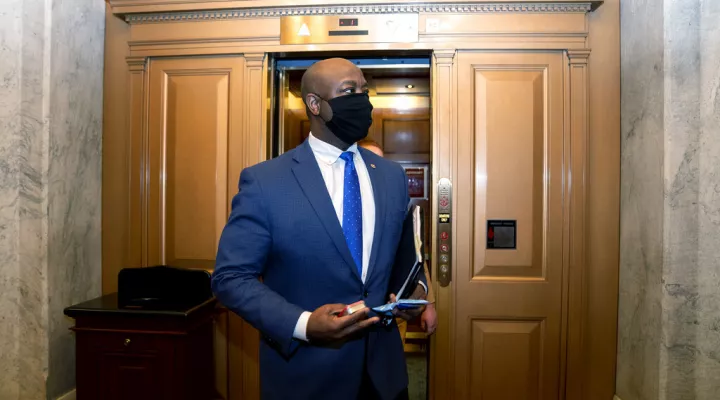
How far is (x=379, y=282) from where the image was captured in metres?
1.30

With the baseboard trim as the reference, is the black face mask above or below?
above

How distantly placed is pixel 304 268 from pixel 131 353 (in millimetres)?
1488

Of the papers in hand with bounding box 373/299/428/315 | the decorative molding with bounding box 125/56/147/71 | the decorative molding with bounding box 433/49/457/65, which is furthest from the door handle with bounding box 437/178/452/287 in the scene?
the decorative molding with bounding box 125/56/147/71

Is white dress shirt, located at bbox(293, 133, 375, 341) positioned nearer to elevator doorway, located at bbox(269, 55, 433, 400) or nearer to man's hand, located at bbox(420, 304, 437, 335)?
man's hand, located at bbox(420, 304, 437, 335)

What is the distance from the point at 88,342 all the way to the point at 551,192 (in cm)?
266

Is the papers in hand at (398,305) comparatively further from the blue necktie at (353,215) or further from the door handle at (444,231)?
the door handle at (444,231)

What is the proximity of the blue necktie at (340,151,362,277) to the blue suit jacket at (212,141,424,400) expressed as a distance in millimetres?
49

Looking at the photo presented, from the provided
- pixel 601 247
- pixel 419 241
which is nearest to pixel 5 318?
pixel 419 241

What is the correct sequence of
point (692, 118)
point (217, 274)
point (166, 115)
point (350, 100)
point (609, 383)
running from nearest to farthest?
point (217, 274)
point (350, 100)
point (692, 118)
point (609, 383)
point (166, 115)

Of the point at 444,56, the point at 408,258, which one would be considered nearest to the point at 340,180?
the point at 408,258

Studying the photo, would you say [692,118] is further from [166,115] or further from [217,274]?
[166,115]

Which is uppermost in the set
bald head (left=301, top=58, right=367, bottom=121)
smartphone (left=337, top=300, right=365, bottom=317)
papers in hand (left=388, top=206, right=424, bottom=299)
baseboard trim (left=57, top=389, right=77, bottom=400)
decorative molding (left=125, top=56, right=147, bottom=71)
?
decorative molding (left=125, top=56, right=147, bottom=71)

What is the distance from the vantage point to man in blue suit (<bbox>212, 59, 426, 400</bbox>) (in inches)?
46.4

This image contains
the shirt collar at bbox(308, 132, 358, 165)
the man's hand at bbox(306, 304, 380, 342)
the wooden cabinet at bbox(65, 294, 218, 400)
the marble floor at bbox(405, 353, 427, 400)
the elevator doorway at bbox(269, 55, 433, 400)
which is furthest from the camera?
the elevator doorway at bbox(269, 55, 433, 400)
